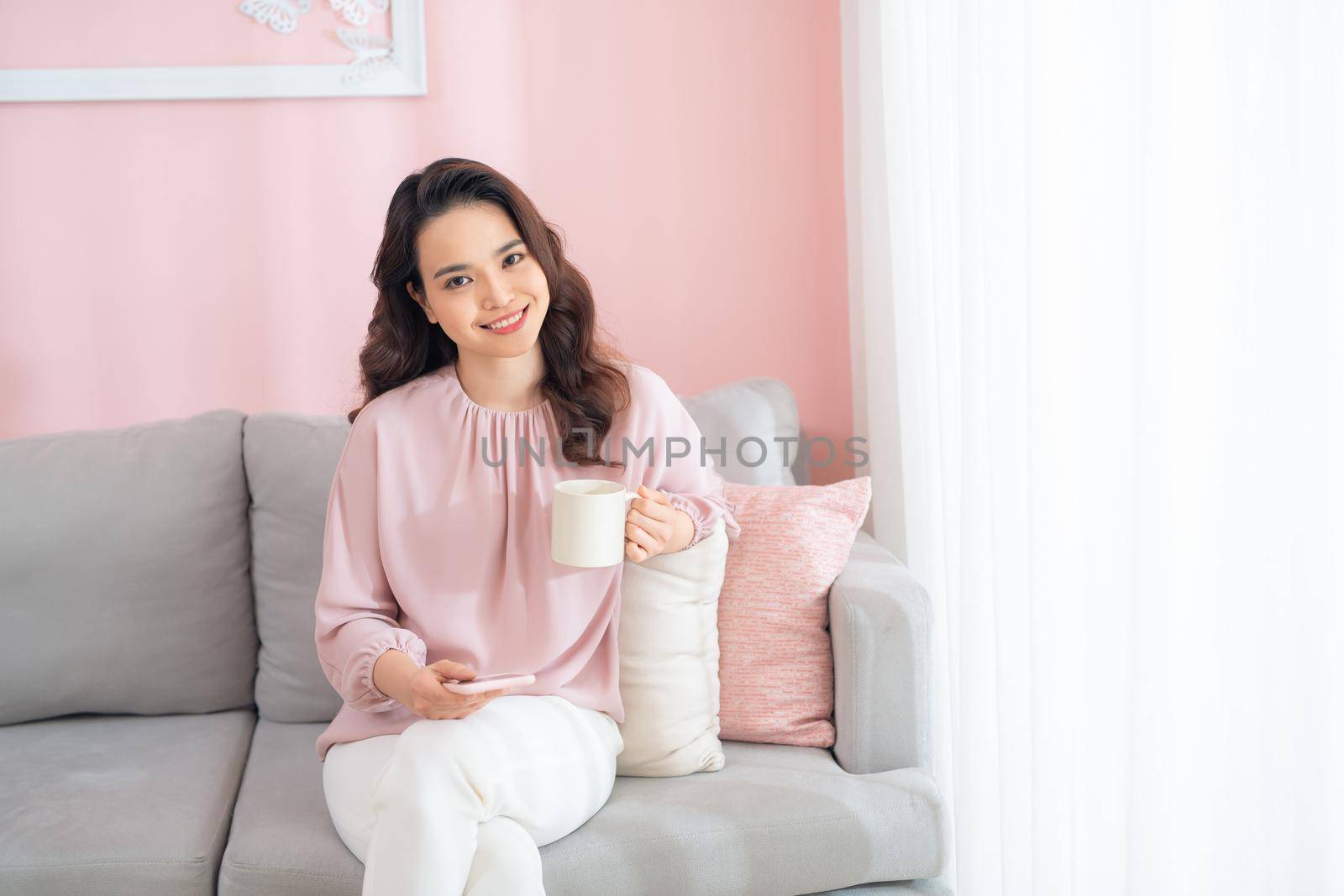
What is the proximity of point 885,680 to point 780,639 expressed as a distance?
0.17 meters

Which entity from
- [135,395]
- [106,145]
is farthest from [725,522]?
[106,145]

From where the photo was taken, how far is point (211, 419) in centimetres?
190

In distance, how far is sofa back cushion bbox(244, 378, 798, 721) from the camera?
1.79m

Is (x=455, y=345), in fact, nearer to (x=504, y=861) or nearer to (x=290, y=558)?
(x=290, y=558)

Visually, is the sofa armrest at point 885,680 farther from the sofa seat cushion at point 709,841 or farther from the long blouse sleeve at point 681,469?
the long blouse sleeve at point 681,469

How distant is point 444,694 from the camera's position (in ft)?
3.95

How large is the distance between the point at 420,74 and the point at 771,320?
0.95 metres

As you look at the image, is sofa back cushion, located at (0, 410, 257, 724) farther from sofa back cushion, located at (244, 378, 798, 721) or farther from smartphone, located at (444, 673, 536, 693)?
smartphone, located at (444, 673, 536, 693)

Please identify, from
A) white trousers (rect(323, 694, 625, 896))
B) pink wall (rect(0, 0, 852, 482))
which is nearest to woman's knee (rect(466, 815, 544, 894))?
white trousers (rect(323, 694, 625, 896))

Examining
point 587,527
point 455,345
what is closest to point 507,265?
point 455,345

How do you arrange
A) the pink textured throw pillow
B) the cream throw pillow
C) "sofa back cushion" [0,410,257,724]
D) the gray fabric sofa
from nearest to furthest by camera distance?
1. the gray fabric sofa
2. the cream throw pillow
3. the pink textured throw pillow
4. "sofa back cushion" [0,410,257,724]

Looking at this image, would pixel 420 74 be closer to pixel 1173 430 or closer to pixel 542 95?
pixel 542 95

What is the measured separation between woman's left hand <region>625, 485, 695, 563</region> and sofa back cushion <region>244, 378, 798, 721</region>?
75cm

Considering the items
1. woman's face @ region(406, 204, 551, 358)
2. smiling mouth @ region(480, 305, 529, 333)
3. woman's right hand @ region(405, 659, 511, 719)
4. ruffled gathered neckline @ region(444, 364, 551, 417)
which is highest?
woman's face @ region(406, 204, 551, 358)
